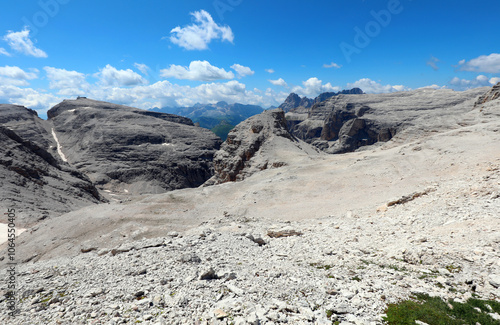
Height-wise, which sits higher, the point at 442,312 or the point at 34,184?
the point at 34,184

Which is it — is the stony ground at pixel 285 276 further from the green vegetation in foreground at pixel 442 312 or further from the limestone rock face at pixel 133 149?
the limestone rock face at pixel 133 149

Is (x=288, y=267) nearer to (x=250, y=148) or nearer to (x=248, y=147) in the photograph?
(x=250, y=148)

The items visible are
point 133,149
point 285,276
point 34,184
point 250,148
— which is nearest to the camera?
point 285,276

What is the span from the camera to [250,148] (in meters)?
54.9

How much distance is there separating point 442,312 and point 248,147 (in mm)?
48937

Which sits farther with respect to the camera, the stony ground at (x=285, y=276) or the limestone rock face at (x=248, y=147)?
the limestone rock face at (x=248, y=147)

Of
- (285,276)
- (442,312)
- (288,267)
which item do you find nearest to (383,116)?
(288,267)

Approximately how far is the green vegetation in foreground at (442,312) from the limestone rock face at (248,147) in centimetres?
3993

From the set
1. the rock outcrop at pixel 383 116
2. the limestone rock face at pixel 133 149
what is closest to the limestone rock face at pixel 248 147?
the limestone rock face at pixel 133 149

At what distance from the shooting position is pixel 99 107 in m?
145

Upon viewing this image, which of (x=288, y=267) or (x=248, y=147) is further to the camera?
(x=248, y=147)

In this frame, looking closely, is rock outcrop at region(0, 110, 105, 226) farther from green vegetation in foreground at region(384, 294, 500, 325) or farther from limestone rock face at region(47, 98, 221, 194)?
green vegetation in foreground at region(384, 294, 500, 325)

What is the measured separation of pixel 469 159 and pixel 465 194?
14.0m

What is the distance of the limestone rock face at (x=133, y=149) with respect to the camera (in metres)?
94.0
